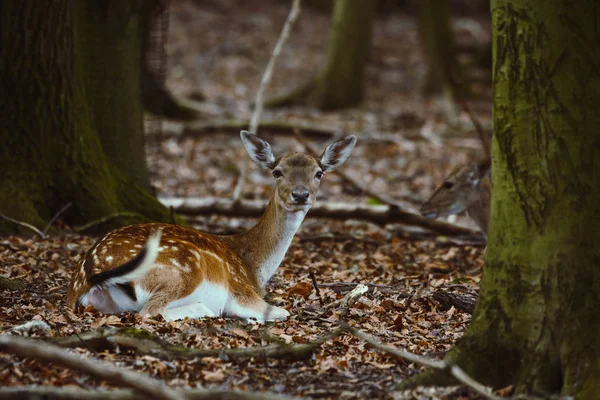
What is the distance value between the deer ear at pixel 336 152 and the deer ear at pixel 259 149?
40cm

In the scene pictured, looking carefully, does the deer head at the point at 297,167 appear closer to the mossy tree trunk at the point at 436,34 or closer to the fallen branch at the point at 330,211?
the fallen branch at the point at 330,211

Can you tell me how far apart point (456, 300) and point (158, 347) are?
241 centimetres

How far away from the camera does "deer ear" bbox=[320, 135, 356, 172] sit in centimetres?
663

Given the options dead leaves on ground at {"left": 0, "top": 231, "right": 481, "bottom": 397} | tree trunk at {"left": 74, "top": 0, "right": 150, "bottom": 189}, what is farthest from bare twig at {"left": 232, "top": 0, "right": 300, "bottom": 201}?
dead leaves on ground at {"left": 0, "top": 231, "right": 481, "bottom": 397}

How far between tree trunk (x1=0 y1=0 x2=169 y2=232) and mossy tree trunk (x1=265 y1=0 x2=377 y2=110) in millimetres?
10211

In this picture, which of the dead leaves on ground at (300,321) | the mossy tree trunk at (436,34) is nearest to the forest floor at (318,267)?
the dead leaves on ground at (300,321)

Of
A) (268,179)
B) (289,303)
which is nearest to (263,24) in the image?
(268,179)

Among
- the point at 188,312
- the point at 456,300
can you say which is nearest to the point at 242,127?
the point at 456,300

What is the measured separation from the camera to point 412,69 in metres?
23.7

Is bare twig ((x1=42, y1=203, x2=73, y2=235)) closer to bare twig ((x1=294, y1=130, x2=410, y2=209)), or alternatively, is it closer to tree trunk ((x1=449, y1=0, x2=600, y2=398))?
bare twig ((x1=294, y1=130, x2=410, y2=209))

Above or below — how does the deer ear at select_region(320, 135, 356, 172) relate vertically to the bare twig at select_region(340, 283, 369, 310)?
above

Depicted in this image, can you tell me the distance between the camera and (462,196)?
31.6 feet

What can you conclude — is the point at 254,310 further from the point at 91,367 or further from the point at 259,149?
the point at 91,367

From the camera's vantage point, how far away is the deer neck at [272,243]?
6.57 meters
